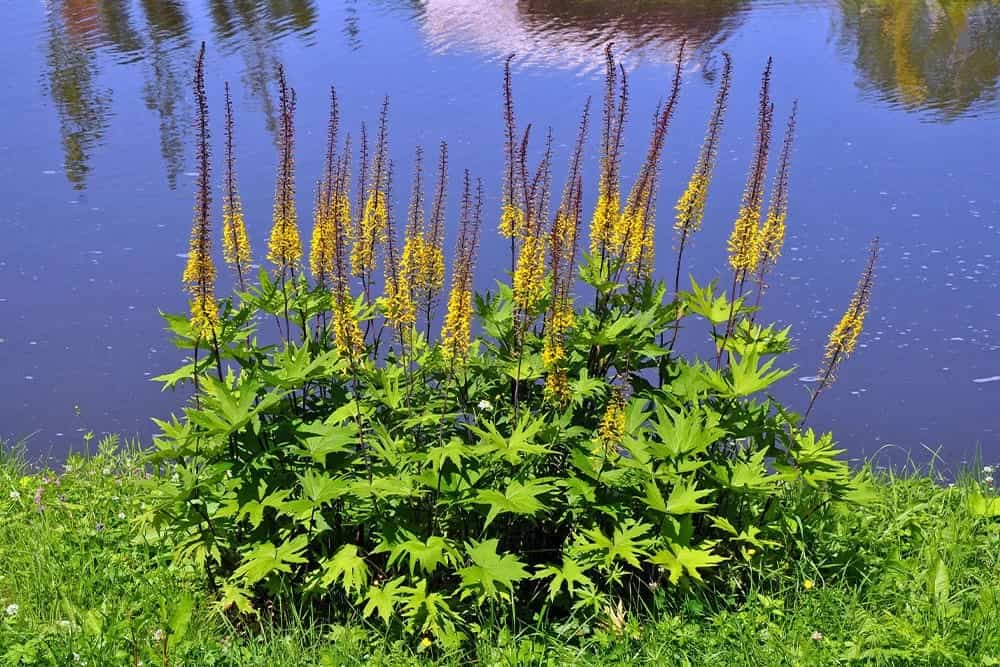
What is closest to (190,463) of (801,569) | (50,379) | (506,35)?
(801,569)

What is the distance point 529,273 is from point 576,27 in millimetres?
10614

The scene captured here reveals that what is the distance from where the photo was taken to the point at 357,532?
4.32m

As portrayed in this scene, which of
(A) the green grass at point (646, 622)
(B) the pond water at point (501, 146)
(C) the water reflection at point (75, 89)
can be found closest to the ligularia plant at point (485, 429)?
(A) the green grass at point (646, 622)

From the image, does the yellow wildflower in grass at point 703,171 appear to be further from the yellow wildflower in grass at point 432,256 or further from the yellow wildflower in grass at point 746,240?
the yellow wildflower in grass at point 432,256

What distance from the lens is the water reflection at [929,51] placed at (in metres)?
11.6

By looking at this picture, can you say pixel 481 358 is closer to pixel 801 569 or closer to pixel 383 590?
pixel 383 590

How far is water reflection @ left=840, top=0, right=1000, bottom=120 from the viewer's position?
457 inches

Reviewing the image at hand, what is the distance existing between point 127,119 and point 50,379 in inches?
194

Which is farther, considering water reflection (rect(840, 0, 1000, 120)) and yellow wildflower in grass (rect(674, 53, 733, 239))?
water reflection (rect(840, 0, 1000, 120))

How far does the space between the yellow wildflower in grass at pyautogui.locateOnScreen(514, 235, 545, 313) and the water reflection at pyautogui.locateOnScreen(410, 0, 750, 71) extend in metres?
8.36

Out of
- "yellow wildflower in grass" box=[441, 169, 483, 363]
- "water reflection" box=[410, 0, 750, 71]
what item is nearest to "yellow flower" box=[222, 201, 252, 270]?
"yellow wildflower in grass" box=[441, 169, 483, 363]

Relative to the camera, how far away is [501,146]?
9.76 metres

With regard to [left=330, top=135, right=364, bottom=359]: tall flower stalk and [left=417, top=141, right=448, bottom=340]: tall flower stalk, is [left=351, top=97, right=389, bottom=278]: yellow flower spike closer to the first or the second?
[left=330, top=135, right=364, bottom=359]: tall flower stalk

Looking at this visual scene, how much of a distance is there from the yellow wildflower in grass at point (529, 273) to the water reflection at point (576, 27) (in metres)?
8.36
